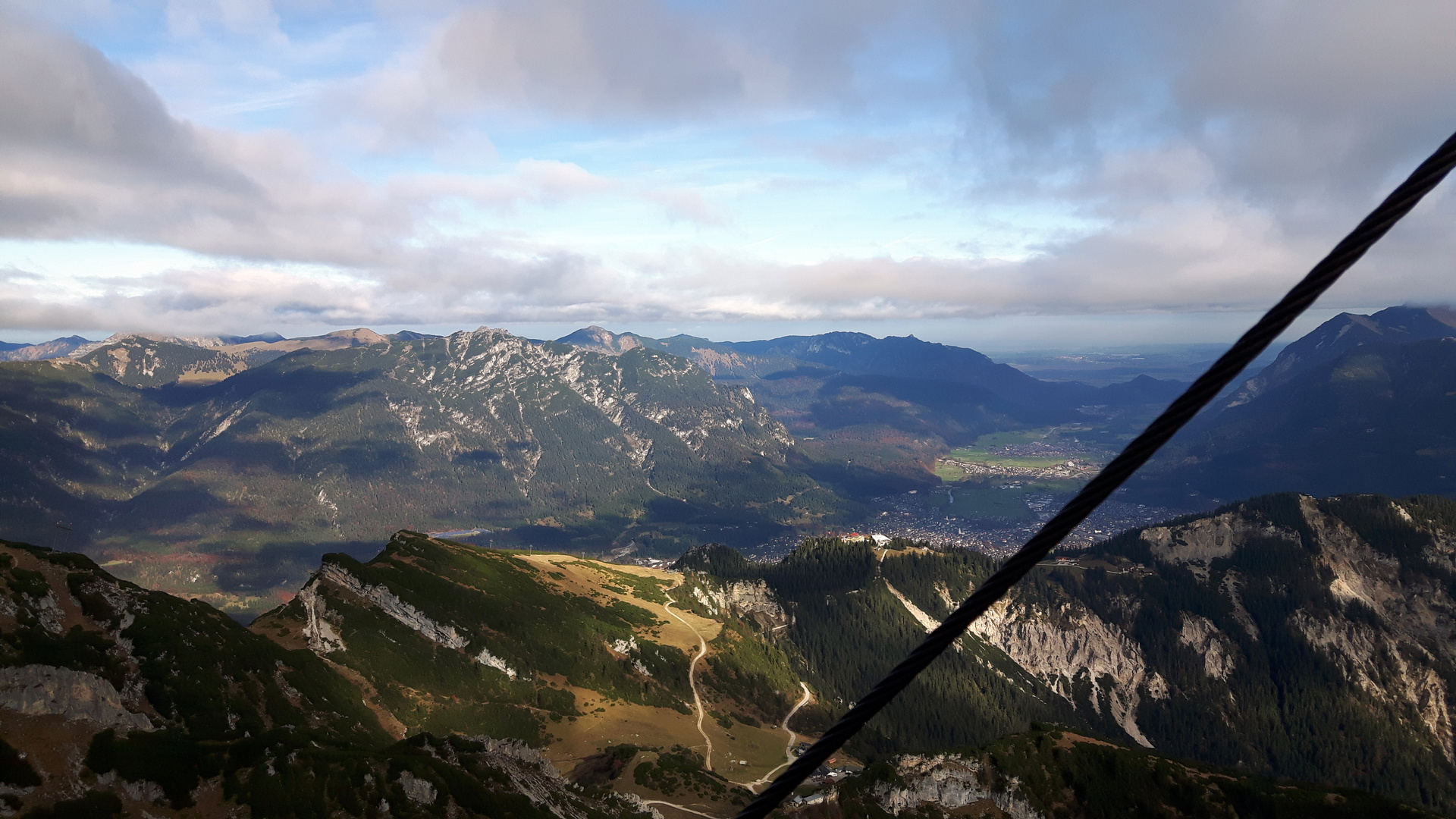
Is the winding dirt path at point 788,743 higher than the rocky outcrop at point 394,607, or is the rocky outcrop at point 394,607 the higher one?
the rocky outcrop at point 394,607

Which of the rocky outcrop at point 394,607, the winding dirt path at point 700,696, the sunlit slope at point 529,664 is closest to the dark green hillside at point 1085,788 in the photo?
the sunlit slope at point 529,664

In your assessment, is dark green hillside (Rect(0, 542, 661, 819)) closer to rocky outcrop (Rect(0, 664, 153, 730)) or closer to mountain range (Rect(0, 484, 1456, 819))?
rocky outcrop (Rect(0, 664, 153, 730))

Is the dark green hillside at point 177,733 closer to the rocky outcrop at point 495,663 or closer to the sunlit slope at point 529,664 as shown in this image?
the sunlit slope at point 529,664

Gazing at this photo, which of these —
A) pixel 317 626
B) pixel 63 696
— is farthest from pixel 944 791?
pixel 317 626

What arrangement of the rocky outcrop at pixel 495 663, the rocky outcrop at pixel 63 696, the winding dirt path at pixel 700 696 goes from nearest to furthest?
the rocky outcrop at pixel 63 696
the winding dirt path at pixel 700 696
the rocky outcrop at pixel 495 663

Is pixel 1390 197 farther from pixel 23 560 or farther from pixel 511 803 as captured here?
pixel 23 560

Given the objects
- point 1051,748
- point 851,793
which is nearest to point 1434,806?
point 1051,748

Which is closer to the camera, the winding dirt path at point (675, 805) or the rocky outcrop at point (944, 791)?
the rocky outcrop at point (944, 791)
